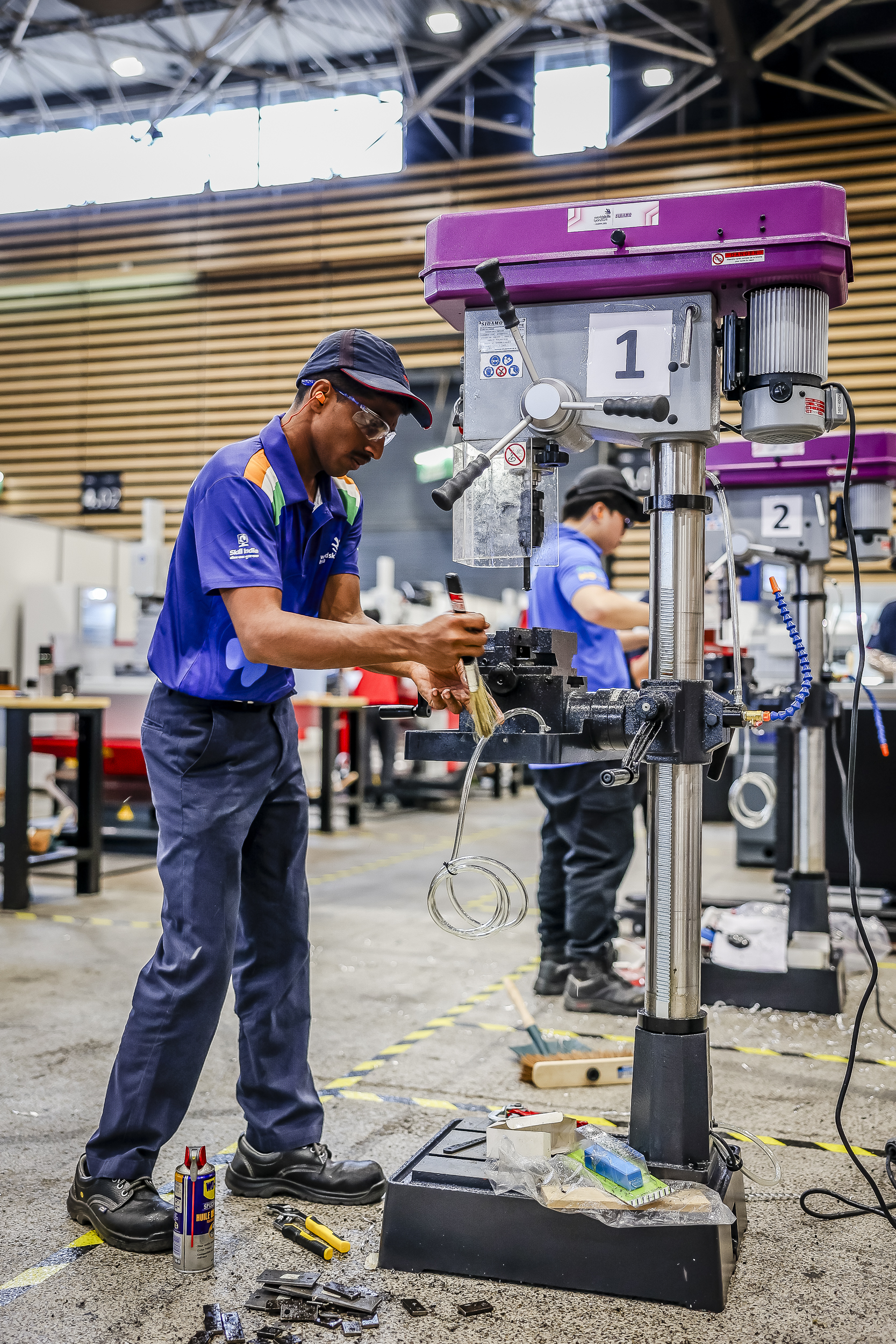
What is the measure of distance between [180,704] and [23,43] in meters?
10.7

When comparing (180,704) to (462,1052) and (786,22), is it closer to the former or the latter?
(462,1052)

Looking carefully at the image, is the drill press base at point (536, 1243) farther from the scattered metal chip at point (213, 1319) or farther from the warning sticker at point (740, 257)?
the warning sticker at point (740, 257)

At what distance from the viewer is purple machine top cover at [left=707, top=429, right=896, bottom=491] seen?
3.53 meters

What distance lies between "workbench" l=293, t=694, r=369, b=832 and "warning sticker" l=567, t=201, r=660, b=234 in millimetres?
4849

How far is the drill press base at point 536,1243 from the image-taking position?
1.65 meters

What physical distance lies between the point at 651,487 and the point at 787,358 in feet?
0.97

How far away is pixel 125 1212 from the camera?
72.5 inches

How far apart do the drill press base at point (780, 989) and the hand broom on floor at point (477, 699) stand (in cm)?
193

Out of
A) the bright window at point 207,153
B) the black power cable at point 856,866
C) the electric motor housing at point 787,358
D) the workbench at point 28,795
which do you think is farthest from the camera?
the bright window at point 207,153

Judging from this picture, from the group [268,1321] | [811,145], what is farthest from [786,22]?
[268,1321]

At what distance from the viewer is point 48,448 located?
1191 centimetres

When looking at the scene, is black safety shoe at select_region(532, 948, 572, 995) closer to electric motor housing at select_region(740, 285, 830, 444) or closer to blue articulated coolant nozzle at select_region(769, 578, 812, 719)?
blue articulated coolant nozzle at select_region(769, 578, 812, 719)

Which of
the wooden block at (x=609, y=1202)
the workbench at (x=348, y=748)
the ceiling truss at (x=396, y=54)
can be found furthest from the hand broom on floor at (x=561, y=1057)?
the ceiling truss at (x=396, y=54)

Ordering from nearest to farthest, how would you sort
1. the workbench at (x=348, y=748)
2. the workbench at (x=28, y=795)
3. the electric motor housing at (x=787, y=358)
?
the electric motor housing at (x=787, y=358), the workbench at (x=28, y=795), the workbench at (x=348, y=748)
